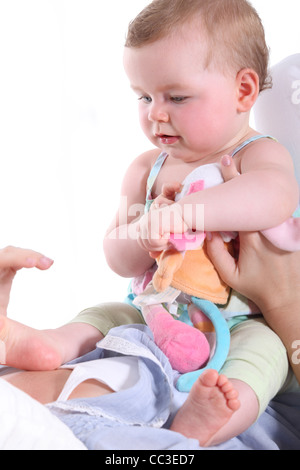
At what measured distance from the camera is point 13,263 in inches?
43.4

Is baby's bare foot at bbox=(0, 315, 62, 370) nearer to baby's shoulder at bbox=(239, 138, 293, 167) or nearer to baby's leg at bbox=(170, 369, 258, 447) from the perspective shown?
baby's leg at bbox=(170, 369, 258, 447)

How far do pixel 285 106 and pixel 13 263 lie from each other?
0.59 metres

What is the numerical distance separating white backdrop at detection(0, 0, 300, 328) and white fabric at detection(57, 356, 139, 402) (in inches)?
42.0

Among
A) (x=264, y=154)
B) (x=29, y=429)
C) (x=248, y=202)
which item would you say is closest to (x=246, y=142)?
(x=264, y=154)

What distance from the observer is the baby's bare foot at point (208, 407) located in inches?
32.5

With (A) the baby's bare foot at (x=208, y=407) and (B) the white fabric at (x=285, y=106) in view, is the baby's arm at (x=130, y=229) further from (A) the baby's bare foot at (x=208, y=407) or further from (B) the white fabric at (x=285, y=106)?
(A) the baby's bare foot at (x=208, y=407)

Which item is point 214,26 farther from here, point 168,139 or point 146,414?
point 146,414

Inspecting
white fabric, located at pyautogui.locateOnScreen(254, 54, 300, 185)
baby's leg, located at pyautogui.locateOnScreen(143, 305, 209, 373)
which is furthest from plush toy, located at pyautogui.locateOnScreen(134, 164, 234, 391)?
white fabric, located at pyautogui.locateOnScreen(254, 54, 300, 185)

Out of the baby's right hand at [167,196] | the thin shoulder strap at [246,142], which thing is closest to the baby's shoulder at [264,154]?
the thin shoulder strap at [246,142]

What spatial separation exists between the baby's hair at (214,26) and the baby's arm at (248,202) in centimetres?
20

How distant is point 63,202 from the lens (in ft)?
6.86

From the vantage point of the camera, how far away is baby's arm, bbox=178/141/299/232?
0.93 meters
